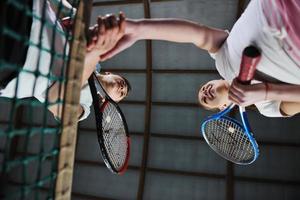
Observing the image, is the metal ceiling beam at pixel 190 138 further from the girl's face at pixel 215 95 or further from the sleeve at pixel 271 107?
Result: the sleeve at pixel 271 107

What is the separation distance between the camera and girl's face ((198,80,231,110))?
368cm

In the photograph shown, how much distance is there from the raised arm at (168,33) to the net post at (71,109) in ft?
1.26

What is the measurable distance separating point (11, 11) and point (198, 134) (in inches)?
220

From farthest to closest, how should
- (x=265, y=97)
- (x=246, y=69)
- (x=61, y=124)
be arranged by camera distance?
(x=265, y=97), (x=246, y=69), (x=61, y=124)

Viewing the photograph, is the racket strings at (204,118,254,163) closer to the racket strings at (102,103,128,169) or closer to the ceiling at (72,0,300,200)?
the racket strings at (102,103,128,169)

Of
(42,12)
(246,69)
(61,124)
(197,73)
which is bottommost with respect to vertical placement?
(61,124)

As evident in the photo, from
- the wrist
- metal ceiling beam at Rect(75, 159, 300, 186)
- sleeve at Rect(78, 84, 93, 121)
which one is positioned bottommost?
metal ceiling beam at Rect(75, 159, 300, 186)

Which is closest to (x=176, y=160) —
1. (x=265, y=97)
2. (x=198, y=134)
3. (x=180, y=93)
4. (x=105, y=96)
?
(x=198, y=134)

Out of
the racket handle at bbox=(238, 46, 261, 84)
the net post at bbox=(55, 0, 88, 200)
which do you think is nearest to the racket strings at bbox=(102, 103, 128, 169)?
the net post at bbox=(55, 0, 88, 200)

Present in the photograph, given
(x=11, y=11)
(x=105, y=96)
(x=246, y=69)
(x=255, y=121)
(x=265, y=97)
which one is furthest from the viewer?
(x=255, y=121)

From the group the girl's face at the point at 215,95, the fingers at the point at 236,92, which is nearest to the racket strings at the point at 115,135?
the girl's face at the point at 215,95

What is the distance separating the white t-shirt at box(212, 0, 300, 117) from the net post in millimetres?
1133

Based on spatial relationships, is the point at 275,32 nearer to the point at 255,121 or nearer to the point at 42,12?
the point at 42,12

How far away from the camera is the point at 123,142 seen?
4.04m
